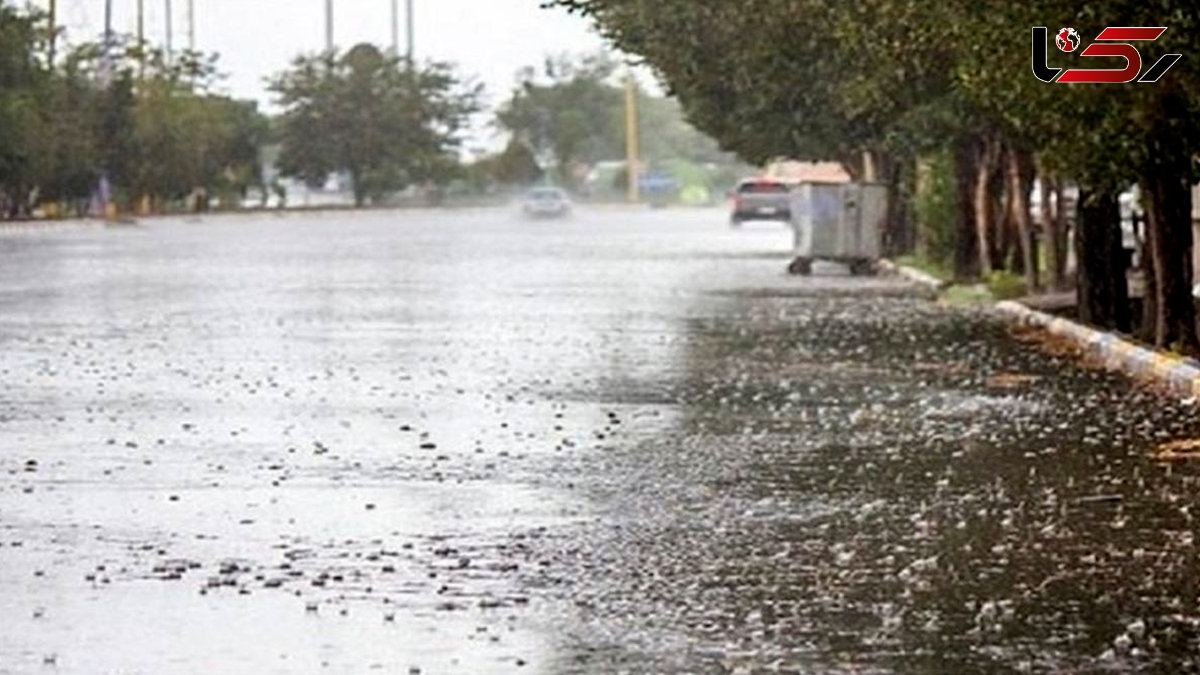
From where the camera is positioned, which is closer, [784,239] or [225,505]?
[225,505]

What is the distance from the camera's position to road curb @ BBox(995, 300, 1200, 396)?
78.2ft

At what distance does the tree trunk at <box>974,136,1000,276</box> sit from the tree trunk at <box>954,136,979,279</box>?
212 mm

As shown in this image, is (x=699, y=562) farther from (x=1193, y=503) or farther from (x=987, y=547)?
(x=1193, y=503)

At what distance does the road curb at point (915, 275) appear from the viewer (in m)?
45.4

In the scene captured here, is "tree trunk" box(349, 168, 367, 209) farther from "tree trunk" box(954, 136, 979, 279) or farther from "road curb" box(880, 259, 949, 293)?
"tree trunk" box(954, 136, 979, 279)

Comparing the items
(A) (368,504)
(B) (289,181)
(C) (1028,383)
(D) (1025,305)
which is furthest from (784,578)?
(B) (289,181)

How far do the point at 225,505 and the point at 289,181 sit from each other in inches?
5338

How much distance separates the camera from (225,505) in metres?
15.6

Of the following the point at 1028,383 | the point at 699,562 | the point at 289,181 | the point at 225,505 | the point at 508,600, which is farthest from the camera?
the point at 289,181

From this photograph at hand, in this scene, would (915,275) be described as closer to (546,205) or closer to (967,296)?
(967,296)

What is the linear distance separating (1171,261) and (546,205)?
10300 centimetres

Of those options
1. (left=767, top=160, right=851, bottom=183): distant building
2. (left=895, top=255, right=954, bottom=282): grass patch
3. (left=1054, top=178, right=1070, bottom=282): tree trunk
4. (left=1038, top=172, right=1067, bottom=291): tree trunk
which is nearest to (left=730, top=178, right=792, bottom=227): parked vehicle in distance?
(left=767, top=160, right=851, bottom=183): distant building

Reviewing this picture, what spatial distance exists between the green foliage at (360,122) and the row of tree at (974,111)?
69.6 metres

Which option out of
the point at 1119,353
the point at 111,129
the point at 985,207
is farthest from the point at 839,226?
the point at 111,129
